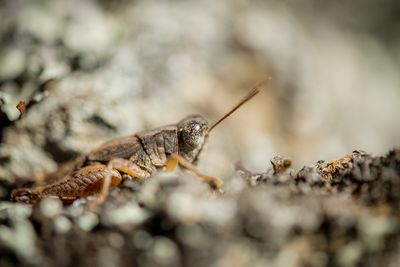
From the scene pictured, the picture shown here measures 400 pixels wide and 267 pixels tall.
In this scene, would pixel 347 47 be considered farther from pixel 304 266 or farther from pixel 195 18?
pixel 304 266

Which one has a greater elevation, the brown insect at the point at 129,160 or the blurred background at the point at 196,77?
the blurred background at the point at 196,77

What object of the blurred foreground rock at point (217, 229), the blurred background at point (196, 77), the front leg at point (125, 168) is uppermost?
the blurred background at point (196, 77)

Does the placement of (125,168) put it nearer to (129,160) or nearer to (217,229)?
(129,160)

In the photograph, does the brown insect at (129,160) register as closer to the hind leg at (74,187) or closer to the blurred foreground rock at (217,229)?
the hind leg at (74,187)

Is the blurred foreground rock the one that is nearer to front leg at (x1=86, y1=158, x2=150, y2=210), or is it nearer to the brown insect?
front leg at (x1=86, y1=158, x2=150, y2=210)

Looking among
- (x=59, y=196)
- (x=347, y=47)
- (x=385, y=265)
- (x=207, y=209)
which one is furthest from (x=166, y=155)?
(x=347, y=47)

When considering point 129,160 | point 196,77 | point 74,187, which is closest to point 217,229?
point 74,187

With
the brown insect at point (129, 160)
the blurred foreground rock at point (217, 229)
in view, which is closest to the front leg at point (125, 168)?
the brown insect at point (129, 160)
